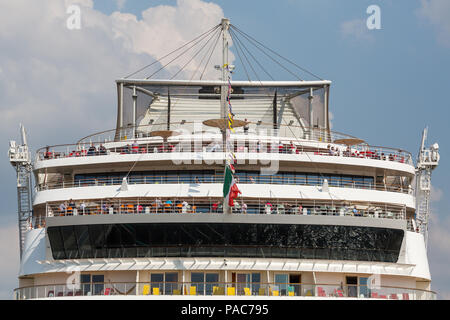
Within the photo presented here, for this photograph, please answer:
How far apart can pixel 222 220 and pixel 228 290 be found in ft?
12.0

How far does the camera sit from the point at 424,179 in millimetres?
49156

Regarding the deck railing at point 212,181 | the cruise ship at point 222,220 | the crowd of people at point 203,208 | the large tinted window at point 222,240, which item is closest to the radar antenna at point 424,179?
the cruise ship at point 222,220

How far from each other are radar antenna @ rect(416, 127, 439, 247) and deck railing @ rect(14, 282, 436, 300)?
12768 millimetres

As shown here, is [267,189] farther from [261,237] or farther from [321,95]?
[321,95]

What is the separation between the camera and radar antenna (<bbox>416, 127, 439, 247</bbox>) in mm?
48656

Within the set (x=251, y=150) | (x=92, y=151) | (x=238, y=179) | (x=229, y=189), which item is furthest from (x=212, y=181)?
(x=92, y=151)

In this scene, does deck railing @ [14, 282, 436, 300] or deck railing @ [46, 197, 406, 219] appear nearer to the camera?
deck railing @ [14, 282, 436, 300]

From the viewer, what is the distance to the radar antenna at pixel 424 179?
48.7m

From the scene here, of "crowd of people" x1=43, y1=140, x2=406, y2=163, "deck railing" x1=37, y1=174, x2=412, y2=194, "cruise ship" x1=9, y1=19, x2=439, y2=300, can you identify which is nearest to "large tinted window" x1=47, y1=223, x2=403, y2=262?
"cruise ship" x1=9, y1=19, x2=439, y2=300

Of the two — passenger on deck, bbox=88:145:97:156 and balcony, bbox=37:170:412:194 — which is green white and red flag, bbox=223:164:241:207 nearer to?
balcony, bbox=37:170:412:194

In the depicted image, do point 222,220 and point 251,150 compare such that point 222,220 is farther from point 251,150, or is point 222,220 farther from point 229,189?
point 251,150

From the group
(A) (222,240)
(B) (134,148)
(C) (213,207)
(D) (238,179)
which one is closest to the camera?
(A) (222,240)

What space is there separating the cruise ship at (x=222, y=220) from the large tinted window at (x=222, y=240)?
0.04 m

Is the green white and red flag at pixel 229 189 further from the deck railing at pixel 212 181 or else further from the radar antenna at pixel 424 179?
the radar antenna at pixel 424 179
